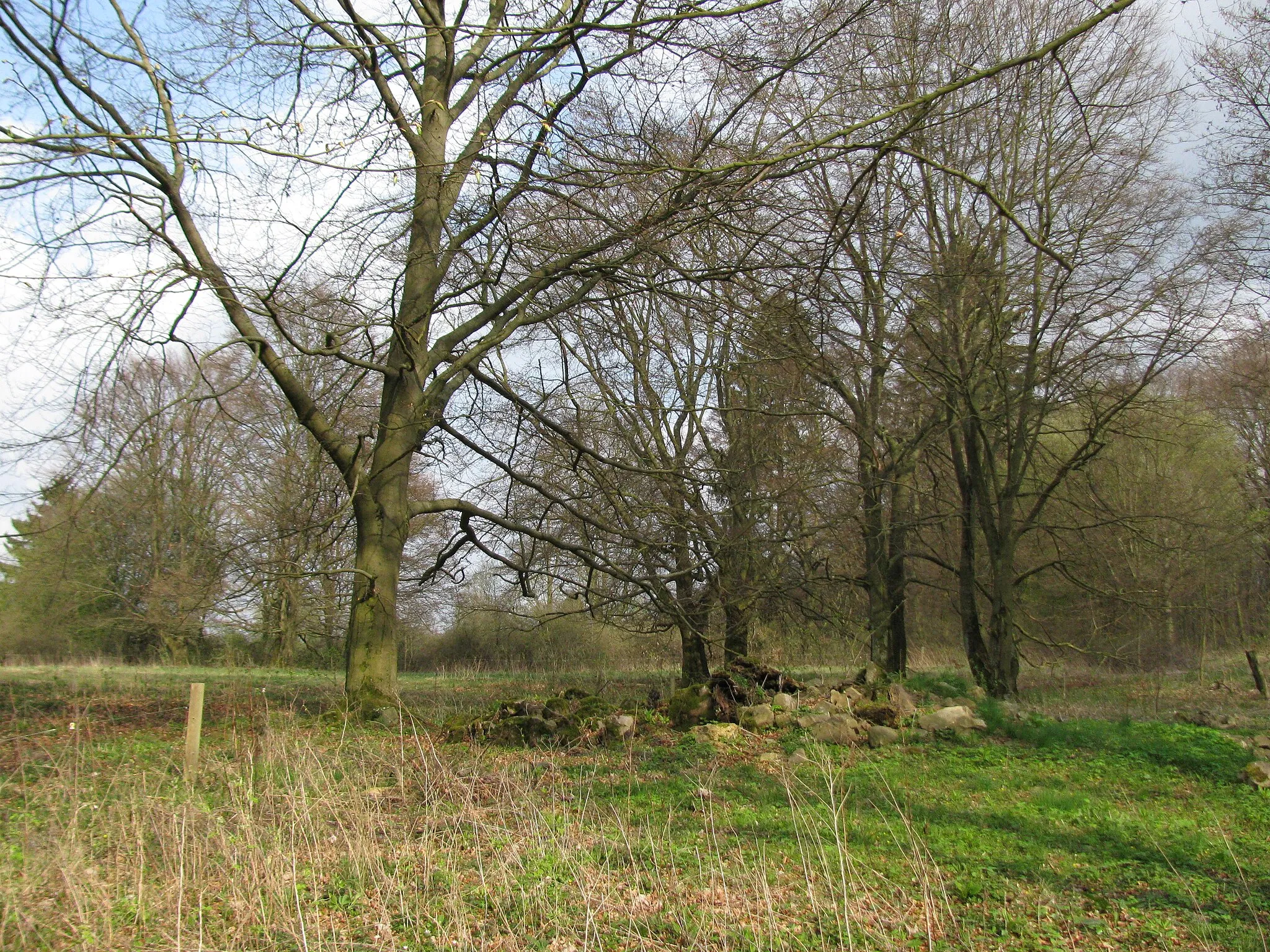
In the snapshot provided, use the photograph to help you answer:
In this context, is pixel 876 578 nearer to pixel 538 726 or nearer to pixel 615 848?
pixel 538 726

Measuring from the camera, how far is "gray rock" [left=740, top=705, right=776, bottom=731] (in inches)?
357

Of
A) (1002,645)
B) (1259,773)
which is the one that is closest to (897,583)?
(1002,645)

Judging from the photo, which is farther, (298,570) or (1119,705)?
(1119,705)

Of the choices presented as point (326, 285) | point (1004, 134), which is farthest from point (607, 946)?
point (1004, 134)

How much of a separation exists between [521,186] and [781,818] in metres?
6.56

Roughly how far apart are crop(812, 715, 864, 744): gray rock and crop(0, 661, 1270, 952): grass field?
1.92 feet

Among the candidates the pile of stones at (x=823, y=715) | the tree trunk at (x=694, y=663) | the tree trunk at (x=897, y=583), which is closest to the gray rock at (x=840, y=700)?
the pile of stones at (x=823, y=715)

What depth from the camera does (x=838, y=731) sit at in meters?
8.41

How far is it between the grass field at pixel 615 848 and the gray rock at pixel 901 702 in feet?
4.15

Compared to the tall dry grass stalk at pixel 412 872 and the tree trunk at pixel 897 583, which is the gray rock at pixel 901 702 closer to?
the tall dry grass stalk at pixel 412 872

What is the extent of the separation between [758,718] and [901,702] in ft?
5.12

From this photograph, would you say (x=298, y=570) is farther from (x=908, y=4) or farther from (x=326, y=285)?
(x=908, y=4)

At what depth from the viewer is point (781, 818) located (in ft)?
17.8

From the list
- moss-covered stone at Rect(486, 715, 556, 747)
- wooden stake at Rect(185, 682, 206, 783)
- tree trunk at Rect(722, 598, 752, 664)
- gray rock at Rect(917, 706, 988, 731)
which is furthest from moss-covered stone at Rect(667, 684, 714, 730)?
wooden stake at Rect(185, 682, 206, 783)
